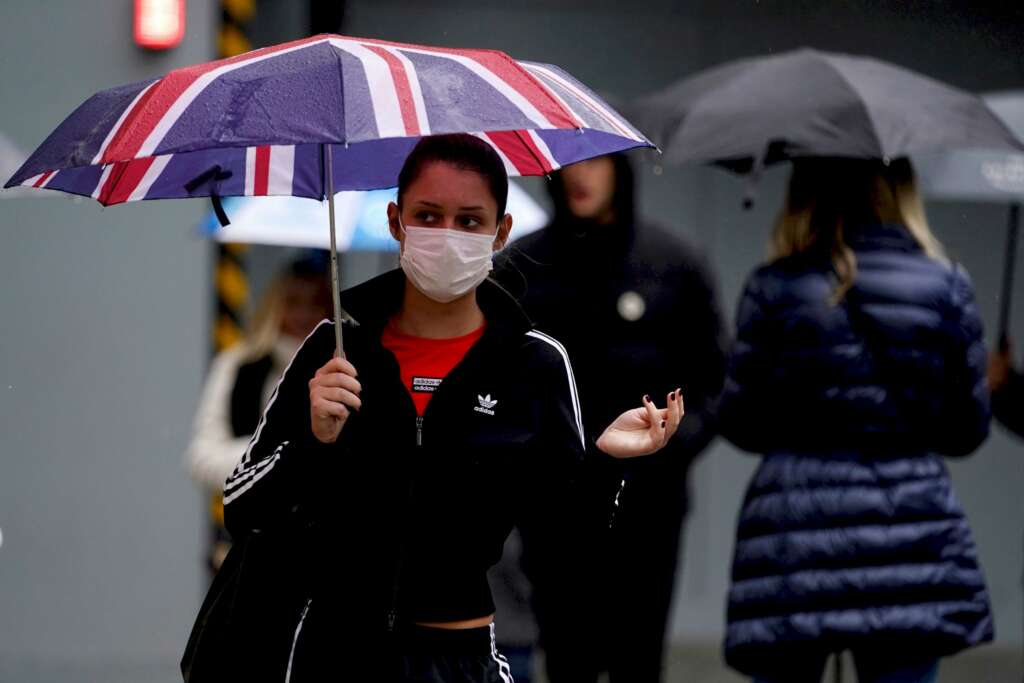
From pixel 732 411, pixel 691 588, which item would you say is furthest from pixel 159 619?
pixel 732 411

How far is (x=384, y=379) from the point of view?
312cm

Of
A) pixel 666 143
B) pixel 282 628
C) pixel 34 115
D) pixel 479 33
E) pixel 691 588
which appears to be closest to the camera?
pixel 282 628

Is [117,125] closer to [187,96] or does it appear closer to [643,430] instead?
[187,96]

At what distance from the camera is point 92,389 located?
691cm

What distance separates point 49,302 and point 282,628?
406 cm

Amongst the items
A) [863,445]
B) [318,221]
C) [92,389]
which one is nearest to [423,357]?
A: [863,445]

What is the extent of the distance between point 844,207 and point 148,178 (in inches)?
83.6

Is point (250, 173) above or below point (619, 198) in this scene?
above

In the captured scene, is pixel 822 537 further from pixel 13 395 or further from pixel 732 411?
pixel 13 395

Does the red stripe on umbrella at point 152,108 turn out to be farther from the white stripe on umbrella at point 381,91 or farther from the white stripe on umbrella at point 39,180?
the white stripe on umbrella at point 39,180

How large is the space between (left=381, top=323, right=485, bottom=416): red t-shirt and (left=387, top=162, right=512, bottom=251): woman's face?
0.22 meters

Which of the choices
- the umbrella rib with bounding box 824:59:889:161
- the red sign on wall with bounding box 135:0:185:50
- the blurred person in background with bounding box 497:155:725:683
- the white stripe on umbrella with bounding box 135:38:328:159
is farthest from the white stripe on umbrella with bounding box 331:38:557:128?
A: the red sign on wall with bounding box 135:0:185:50

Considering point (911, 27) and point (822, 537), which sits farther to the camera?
point (911, 27)

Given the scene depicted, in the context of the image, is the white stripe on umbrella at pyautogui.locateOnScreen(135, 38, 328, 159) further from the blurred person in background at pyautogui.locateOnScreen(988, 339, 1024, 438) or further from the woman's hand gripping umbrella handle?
the blurred person in background at pyautogui.locateOnScreen(988, 339, 1024, 438)
